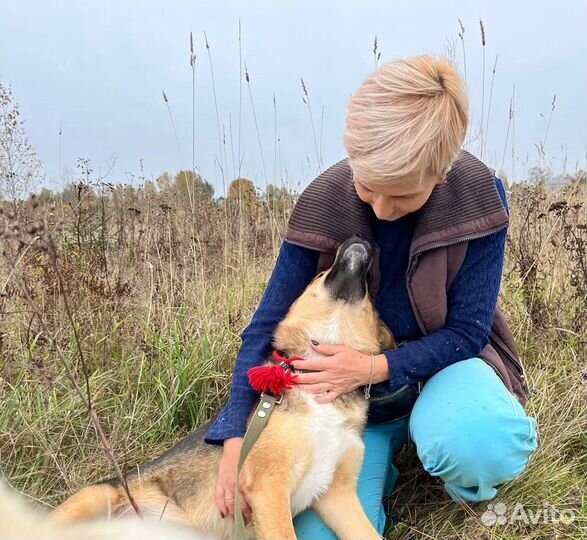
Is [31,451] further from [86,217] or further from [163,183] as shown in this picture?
[163,183]

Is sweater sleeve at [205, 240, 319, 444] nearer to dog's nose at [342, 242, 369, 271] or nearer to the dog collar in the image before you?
the dog collar

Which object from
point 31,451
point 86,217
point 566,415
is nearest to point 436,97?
point 566,415

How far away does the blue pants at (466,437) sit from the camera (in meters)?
2.36

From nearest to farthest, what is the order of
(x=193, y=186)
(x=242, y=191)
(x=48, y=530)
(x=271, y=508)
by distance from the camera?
1. (x=48, y=530)
2. (x=271, y=508)
3. (x=193, y=186)
4. (x=242, y=191)

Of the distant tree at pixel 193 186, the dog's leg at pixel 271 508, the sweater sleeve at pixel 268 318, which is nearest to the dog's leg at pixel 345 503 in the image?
the dog's leg at pixel 271 508

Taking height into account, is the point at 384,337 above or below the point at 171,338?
above

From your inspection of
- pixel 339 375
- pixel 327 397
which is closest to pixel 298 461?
pixel 327 397

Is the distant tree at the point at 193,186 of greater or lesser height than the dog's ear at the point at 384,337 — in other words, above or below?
above

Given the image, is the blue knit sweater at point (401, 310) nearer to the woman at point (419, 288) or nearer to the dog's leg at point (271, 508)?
the woman at point (419, 288)

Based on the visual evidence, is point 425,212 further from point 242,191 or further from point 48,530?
point 242,191

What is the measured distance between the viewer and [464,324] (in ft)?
8.72

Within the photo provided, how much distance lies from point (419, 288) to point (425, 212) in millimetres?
327

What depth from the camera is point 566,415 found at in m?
3.12

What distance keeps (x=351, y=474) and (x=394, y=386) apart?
43 cm
